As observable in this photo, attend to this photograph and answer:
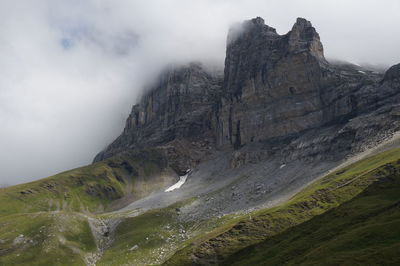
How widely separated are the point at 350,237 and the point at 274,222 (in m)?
46.4

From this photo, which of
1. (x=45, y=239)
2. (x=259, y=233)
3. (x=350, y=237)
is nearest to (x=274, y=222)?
(x=259, y=233)

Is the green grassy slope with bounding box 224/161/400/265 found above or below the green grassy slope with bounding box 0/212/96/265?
above

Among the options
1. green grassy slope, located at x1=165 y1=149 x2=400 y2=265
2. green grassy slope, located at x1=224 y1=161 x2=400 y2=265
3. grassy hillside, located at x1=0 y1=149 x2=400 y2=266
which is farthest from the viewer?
green grassy slope, located at x1=165 y1=149 x2=400 y2=265

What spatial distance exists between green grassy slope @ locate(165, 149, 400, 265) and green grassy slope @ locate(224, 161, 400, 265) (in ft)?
16.3

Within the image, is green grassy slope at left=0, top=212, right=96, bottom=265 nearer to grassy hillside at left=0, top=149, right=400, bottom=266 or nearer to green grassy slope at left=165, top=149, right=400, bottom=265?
grassy hillside at left=0, top=149, right=400, bottom=266

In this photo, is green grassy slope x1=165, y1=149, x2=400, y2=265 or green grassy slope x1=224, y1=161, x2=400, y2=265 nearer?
green grassy slope x1=224, y1=161, x2=400, y2=265

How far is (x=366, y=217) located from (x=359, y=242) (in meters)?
20.1

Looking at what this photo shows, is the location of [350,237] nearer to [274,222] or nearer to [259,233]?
[259,233]

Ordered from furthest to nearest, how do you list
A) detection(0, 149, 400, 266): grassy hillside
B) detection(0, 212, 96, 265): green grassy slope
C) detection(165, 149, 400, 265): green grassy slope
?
detection(0, 212, 96, 265): green grassy slope, detection(165, 149, 400, 265): green grassy slope, detection(0, 149, 400, 266): grassy hillside

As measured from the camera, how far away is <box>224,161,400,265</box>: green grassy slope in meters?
64.2

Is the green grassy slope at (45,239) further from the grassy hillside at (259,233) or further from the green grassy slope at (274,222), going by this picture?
the green grassy slope at (274,222)

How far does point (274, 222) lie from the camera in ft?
398

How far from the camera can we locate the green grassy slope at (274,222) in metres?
115

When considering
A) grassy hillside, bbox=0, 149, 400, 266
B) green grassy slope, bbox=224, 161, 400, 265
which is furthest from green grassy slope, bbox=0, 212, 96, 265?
green grassy slope, bbox=224, 161, 400, 265
